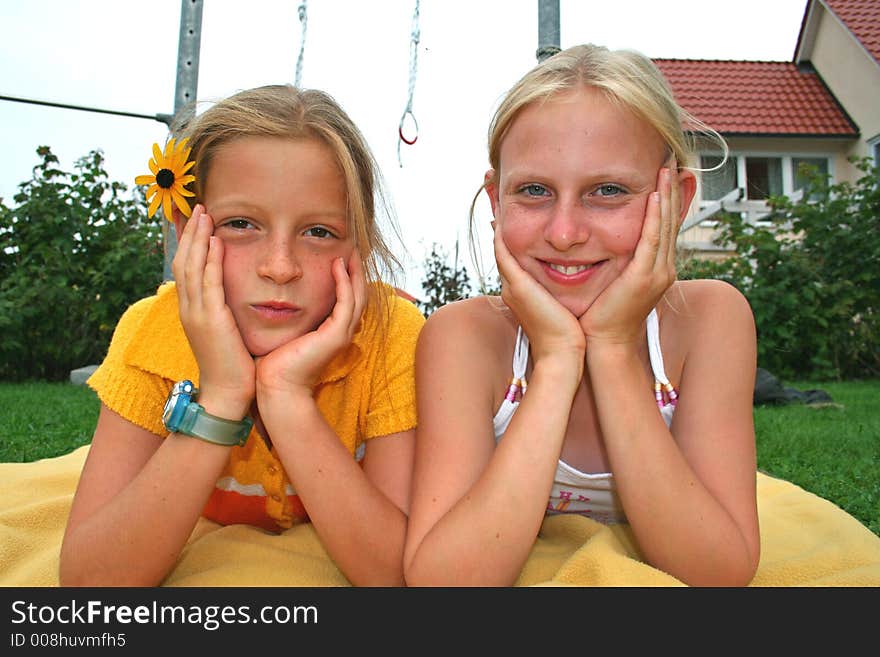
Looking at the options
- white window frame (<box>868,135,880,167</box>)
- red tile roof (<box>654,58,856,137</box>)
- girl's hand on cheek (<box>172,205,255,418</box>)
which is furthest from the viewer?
red tile roof (<box>654,58,856,137</box>)

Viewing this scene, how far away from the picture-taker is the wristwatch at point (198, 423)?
5.18 feet

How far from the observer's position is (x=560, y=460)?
188 cm

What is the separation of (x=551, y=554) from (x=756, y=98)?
14.2 m

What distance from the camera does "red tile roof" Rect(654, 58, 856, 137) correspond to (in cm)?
1327

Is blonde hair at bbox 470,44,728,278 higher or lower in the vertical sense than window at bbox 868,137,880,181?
lower

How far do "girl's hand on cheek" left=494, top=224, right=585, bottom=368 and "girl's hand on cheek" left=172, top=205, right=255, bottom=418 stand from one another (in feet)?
1.96

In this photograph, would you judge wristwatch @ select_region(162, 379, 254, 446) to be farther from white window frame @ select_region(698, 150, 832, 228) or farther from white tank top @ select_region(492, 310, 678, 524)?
white window frame @ select_region(698, 150, 832, 228)

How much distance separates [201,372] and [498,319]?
2.43 ft

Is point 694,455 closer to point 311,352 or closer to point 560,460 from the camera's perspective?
point 560,460

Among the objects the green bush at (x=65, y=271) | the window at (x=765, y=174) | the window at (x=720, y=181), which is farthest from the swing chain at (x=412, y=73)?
the window at (x=765, y=174)

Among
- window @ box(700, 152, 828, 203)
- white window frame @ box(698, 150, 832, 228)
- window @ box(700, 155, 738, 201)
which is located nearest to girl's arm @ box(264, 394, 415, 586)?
window @ box(700, 155, 738, 201)

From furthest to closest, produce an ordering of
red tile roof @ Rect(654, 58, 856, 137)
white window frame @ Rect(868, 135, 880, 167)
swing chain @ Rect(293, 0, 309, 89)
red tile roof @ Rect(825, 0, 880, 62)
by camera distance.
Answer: red tile roof @ Rect(654, 58, 856, 137), white window frame @ Rect(868, 135, 880, 167), red tile roof @ Rect(825, 0, 880, 62), swing chain @ Rect(293, 0, 309, 89)
